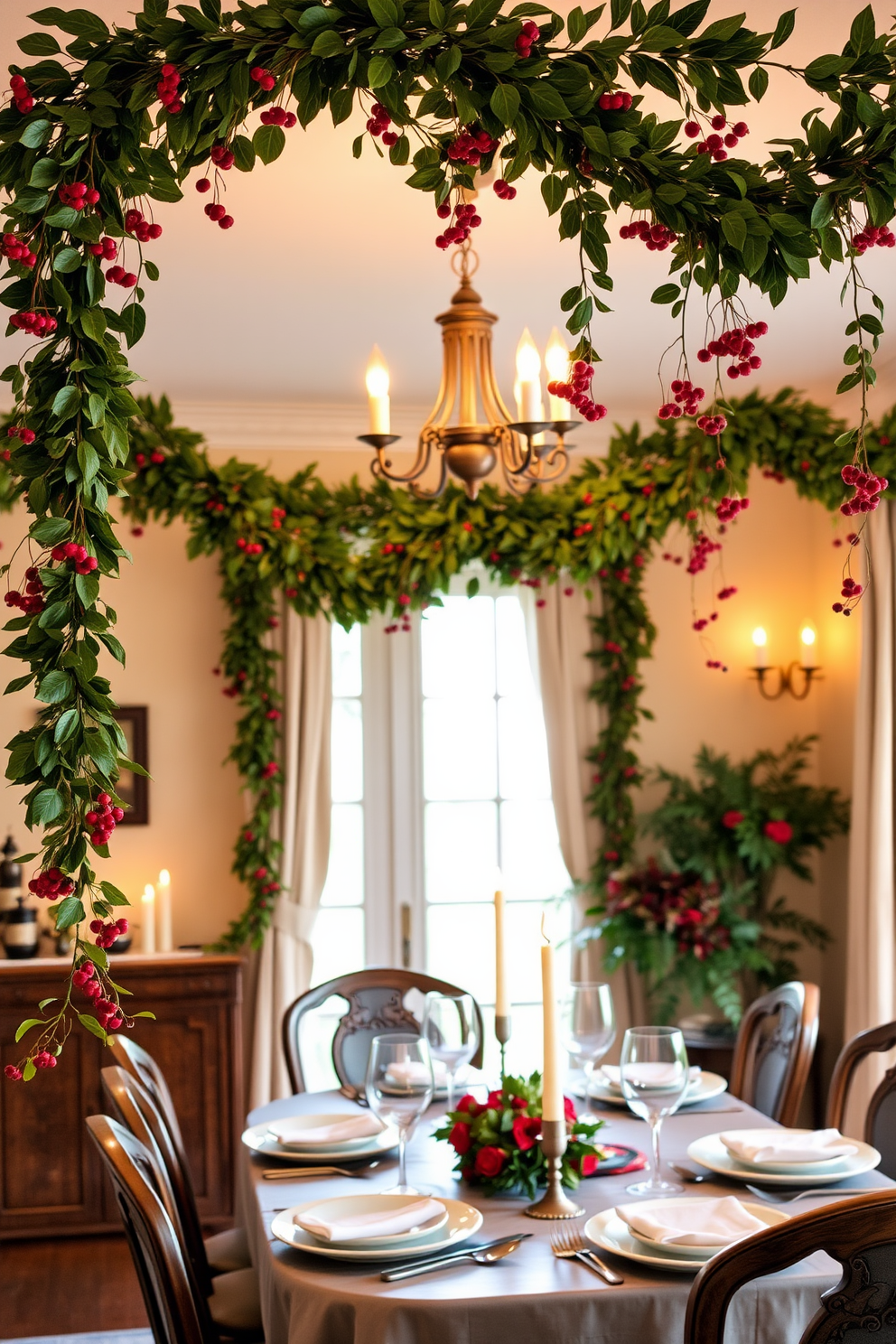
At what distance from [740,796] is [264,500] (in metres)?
2.21

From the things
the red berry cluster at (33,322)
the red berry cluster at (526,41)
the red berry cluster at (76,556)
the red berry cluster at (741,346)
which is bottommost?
the red berry cluster at (76,556)

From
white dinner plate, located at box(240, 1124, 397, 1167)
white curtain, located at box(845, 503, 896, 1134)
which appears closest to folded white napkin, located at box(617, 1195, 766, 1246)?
white dinner plate, located at box(240, 1124, 397, 1167)

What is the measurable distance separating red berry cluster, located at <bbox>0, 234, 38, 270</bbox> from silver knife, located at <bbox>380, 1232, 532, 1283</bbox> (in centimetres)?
149

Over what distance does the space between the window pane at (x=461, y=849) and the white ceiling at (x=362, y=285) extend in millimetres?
1646

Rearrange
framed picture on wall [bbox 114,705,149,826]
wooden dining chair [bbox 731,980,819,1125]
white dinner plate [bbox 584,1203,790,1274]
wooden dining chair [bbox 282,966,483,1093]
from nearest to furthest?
white dinner plate [bbox 584,1203,790,1274]
wooden dining chair [bbox 731,980,819,1125]
wooden dining chair [bbox 282,966,483,1093]
framed picture on wall [bbox 114,705,149,826]

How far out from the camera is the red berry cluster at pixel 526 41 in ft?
5.06

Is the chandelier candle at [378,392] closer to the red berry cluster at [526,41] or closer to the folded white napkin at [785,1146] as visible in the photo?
the red berry cluster at [526,41]

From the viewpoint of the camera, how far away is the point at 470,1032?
2502 mm

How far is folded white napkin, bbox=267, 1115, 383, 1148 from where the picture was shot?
8.47ft

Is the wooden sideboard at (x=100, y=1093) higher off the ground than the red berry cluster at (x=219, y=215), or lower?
lower

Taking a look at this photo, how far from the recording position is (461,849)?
519 cm

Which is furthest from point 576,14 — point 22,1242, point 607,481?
point 22,1242

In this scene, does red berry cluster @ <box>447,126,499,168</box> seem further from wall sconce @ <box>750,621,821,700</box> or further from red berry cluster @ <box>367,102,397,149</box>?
wall sconce @ <box>750,621,821,700</box>

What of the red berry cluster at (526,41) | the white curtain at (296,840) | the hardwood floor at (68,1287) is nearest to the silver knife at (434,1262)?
the red berry cluster at (526,41)
